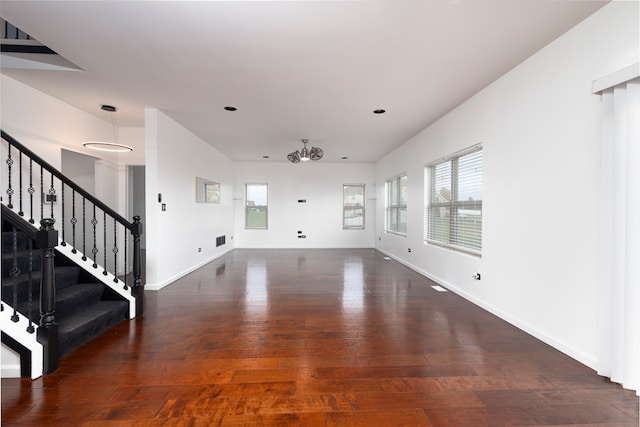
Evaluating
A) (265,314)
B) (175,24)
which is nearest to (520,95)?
(175,24)

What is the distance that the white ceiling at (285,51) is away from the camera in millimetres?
2053

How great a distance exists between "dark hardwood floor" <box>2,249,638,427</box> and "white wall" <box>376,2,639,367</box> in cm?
29

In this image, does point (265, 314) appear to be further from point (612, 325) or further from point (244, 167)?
point (244, 167)

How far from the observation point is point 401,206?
6.73m

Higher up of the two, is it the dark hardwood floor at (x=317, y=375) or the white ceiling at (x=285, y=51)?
the white ceiling at (x=285, y=51)

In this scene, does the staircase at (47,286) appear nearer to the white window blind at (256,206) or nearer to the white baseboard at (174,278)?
the white baseboard at (174,278)

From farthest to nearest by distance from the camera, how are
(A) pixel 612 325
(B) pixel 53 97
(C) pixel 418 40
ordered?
(B) pixel 53 97, (C) pixel 418 40, (A) pixel 612 325

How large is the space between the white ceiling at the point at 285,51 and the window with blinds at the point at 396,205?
256 cm

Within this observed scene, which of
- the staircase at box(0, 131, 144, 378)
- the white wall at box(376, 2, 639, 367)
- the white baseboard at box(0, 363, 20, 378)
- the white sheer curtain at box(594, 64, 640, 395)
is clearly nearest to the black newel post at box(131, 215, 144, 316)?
the staircase at box(0, 131, 144, 378)

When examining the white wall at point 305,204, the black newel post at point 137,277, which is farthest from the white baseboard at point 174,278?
the white wall at point 305,204

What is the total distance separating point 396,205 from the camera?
23.3 ft

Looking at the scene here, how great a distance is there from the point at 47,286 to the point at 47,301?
113 mm

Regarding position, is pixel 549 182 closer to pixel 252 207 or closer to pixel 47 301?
pixel 47 301

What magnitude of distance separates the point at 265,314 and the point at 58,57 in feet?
11.7
